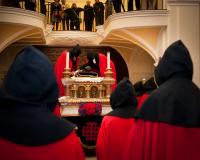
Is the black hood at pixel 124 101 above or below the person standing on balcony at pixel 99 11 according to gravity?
below

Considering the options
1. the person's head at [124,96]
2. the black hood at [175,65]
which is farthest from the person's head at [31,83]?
the person's head at [124,96]

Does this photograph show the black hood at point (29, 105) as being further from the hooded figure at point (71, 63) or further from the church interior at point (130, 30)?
the church interior at point (130, 30)

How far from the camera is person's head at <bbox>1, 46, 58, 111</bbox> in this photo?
228cm

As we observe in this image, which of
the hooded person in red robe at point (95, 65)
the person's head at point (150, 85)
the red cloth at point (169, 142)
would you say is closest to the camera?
the red cloth at point (169, 142)

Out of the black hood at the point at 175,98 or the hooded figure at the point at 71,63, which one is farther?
the hooded figure at the point at 71,63

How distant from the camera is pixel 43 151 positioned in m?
Answer: 2.29

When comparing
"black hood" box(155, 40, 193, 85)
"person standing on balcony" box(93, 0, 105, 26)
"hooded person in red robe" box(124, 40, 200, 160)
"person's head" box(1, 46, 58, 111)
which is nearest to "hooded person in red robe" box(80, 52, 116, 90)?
"black hood" box(155, 40, 193, 85)

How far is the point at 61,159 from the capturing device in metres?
2.35

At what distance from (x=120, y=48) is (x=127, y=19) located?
4507mm

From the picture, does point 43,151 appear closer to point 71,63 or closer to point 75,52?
point 75,52

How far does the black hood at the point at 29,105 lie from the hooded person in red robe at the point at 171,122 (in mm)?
765

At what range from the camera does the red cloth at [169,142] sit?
9.20ft

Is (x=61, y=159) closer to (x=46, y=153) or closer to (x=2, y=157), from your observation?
(x=46, y=153)

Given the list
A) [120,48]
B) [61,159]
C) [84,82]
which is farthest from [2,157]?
[120,48]
